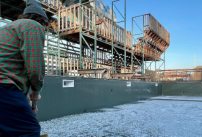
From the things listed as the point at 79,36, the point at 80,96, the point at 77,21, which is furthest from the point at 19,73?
the point at 77,21

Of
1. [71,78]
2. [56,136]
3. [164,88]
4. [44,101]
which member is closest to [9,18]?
[71,78]

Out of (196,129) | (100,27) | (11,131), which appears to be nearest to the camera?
(11,131)

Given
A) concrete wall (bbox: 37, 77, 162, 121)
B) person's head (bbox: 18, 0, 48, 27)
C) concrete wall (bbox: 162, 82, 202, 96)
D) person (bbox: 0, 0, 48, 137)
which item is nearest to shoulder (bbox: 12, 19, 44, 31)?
person (bbox: 0, 0, 48, 137)

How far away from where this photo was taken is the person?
1.07 metres

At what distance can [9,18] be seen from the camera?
9602 mm

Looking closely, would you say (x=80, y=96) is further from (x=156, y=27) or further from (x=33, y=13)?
(x=156, y=27)

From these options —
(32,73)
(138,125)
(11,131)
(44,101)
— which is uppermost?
(32,73)

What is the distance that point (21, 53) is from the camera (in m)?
1.15

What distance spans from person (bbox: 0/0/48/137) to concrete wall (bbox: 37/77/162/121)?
3.00 meters

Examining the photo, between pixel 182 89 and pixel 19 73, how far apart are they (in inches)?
527

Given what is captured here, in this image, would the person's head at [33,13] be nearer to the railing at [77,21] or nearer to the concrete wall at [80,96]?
the concrete wall at [80,96]

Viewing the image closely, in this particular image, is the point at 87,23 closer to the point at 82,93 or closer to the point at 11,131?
the point at 82,93

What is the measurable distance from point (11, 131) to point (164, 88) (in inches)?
526

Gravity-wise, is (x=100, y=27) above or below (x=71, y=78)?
above
